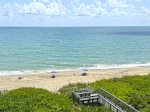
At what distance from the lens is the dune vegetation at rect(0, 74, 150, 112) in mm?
17452

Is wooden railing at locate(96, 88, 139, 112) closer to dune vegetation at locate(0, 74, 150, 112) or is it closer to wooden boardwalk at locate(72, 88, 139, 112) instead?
wooden boardwalk at locate(72, 88, 139, 112)

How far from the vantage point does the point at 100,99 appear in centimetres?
1983

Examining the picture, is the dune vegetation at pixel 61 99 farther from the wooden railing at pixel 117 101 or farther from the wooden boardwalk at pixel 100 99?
the wooden railing at pixel 117 101

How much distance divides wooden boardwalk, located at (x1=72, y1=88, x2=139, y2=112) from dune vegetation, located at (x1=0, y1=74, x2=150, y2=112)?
52 centimetres

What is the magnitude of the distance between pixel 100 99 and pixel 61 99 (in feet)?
8.47

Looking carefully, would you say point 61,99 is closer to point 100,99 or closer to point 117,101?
point 100,99

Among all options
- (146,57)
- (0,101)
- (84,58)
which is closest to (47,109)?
(0,101)

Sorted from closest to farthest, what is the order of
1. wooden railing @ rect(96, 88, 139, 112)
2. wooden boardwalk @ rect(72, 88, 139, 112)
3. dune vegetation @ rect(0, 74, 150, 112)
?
wooden railing @ rect(96, 88, 139, 112)
dune vegetation @ rect(0, 74, 150, 112)
wooden boardwalk @ rect(72, 88, 139, 112)

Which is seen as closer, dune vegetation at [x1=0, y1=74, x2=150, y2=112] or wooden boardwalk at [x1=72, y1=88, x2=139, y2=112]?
dune vegetation at [x1=0, y1=74, x2=150, y2=112]

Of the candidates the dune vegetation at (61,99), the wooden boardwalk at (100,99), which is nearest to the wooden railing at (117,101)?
the wooden boardwalk at (100,99)

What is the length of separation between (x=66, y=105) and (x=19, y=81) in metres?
16.3

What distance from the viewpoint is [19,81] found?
111 ft

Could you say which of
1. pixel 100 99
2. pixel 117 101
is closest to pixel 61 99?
pixel 100 99

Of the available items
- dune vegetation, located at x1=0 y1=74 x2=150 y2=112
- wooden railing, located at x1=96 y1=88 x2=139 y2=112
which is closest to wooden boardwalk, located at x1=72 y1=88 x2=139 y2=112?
wooden railing, located at x1=96 y1=88 x2=139 y2=112
